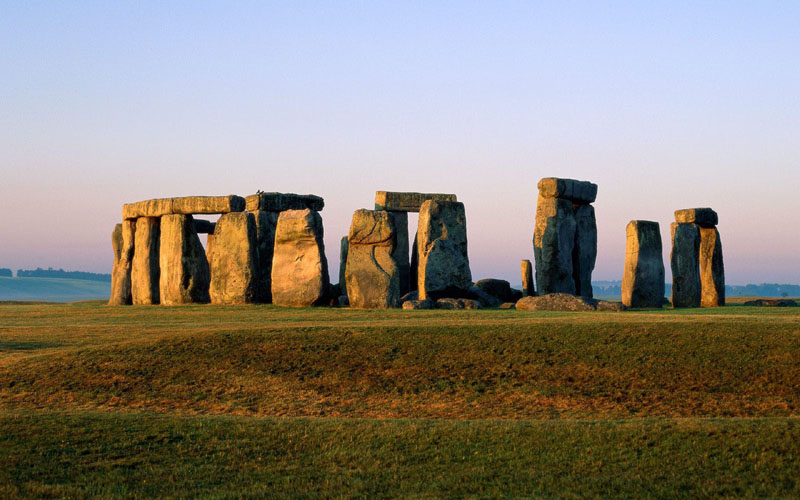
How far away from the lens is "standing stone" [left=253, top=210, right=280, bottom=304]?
27603 millimetres

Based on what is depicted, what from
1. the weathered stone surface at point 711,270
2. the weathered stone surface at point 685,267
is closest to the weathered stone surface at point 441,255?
the weathered stone surface at point 685,267

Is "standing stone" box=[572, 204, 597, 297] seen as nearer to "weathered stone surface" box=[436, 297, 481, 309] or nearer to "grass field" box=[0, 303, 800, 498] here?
"weathered stone surface" box=[436, 297, 481, 309]

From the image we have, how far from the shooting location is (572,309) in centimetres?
2238

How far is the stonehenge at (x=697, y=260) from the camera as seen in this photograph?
89.5ft

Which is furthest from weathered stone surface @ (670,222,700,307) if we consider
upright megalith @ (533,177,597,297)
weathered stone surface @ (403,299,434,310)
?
weathered stone surface @ (403,299,434,310)

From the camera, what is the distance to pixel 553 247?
27.4m

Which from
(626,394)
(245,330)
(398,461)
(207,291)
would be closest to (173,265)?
(207,291)

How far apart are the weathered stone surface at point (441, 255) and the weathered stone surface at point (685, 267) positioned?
22.8 ft

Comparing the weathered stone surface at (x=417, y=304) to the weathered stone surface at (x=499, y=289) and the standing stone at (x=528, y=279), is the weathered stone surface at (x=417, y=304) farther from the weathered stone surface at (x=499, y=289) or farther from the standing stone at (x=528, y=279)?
the standing stone at (x=528, y=279)

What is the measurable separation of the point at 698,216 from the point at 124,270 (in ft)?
66.5

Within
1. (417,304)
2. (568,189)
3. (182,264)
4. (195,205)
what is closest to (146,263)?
(182,264)

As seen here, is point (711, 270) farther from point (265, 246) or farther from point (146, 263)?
point (146, 263)

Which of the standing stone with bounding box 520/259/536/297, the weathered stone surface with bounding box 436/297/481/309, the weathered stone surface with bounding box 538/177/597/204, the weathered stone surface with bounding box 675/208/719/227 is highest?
the weathered stone surface with bounding box 538/177/597/204

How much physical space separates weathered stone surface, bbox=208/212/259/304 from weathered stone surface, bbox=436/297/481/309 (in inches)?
259
